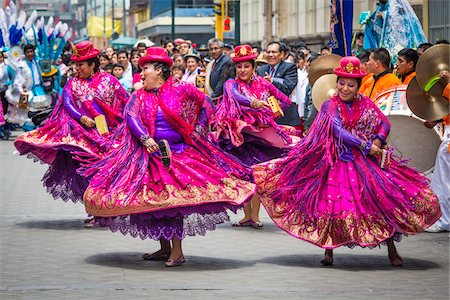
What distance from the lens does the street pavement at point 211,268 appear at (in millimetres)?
9375

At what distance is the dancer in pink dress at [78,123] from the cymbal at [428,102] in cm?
317

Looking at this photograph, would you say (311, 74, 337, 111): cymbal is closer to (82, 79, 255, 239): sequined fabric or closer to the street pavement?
the street pavement

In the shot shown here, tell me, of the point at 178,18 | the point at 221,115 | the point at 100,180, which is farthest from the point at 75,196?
the point at 178,18

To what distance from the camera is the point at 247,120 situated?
13.2 m

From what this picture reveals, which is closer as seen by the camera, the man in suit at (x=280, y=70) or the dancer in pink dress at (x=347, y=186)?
the dancer in pink dress at (x=347, y=186)

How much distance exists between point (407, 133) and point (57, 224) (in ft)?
12.5

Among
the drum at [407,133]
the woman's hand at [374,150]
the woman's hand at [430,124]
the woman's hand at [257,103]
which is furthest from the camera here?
the woman's hand at [257,103]

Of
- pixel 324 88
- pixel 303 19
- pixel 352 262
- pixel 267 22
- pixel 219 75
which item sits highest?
pixel 267 22

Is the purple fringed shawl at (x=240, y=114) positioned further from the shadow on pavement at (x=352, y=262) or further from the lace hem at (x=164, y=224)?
the lace hem at (x=164, y=224)

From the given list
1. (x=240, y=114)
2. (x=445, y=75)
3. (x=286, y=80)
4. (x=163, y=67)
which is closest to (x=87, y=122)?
(x=240, y=114)

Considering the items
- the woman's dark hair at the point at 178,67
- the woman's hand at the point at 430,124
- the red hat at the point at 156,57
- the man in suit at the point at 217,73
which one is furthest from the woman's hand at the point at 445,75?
the woman's dark hair at the point at 178,67

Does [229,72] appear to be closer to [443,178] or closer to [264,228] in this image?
[264,228]

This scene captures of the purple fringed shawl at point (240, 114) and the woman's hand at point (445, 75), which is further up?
the woman's hand at point (445, 75)

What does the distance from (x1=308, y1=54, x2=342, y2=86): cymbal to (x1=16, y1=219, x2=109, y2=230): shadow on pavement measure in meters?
2.73
